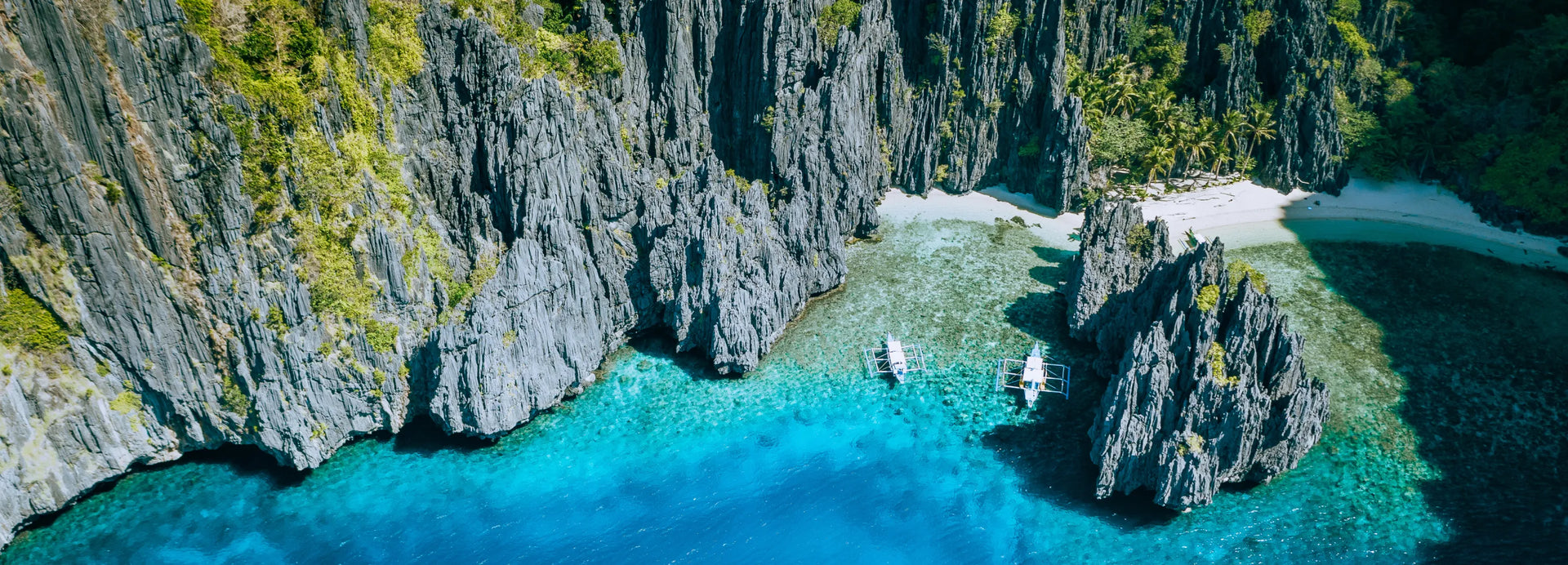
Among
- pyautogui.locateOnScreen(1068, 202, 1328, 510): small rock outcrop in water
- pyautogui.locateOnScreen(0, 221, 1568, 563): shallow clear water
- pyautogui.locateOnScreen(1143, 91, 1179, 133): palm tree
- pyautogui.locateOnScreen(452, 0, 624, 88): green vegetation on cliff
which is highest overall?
pyautogui.locateOnScreen(452, 0, 624, 88): green vegetation on cliff

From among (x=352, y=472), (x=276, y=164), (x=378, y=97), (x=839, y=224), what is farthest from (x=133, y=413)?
(x=839, y=224)

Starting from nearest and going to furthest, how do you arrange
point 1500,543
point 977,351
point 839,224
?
point 1500,543
point 977,351
point 839,224

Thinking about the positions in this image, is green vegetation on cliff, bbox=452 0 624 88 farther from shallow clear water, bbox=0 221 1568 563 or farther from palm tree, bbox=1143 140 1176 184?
palm tree, bbox=1143 140 1176 184

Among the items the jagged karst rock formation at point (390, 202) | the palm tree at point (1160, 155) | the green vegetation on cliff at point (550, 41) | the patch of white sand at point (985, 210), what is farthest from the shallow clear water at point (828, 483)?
the green vegetation on cliff at point (550, 41)

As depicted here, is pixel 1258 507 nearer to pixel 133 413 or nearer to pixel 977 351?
pixel 977 351

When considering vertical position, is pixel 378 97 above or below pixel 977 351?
above

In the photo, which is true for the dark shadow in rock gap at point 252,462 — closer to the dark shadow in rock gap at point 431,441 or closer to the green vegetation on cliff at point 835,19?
the dark shadow in rock gap at point 431,441

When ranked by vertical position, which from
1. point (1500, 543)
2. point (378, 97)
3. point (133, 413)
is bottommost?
point (1500, 543)

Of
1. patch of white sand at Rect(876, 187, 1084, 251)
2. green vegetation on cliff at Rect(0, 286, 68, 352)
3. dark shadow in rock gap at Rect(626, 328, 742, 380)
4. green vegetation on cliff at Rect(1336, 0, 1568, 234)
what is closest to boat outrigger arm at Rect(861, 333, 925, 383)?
dark shadow in rock gap at Rect(626, 328, 742, 380)
